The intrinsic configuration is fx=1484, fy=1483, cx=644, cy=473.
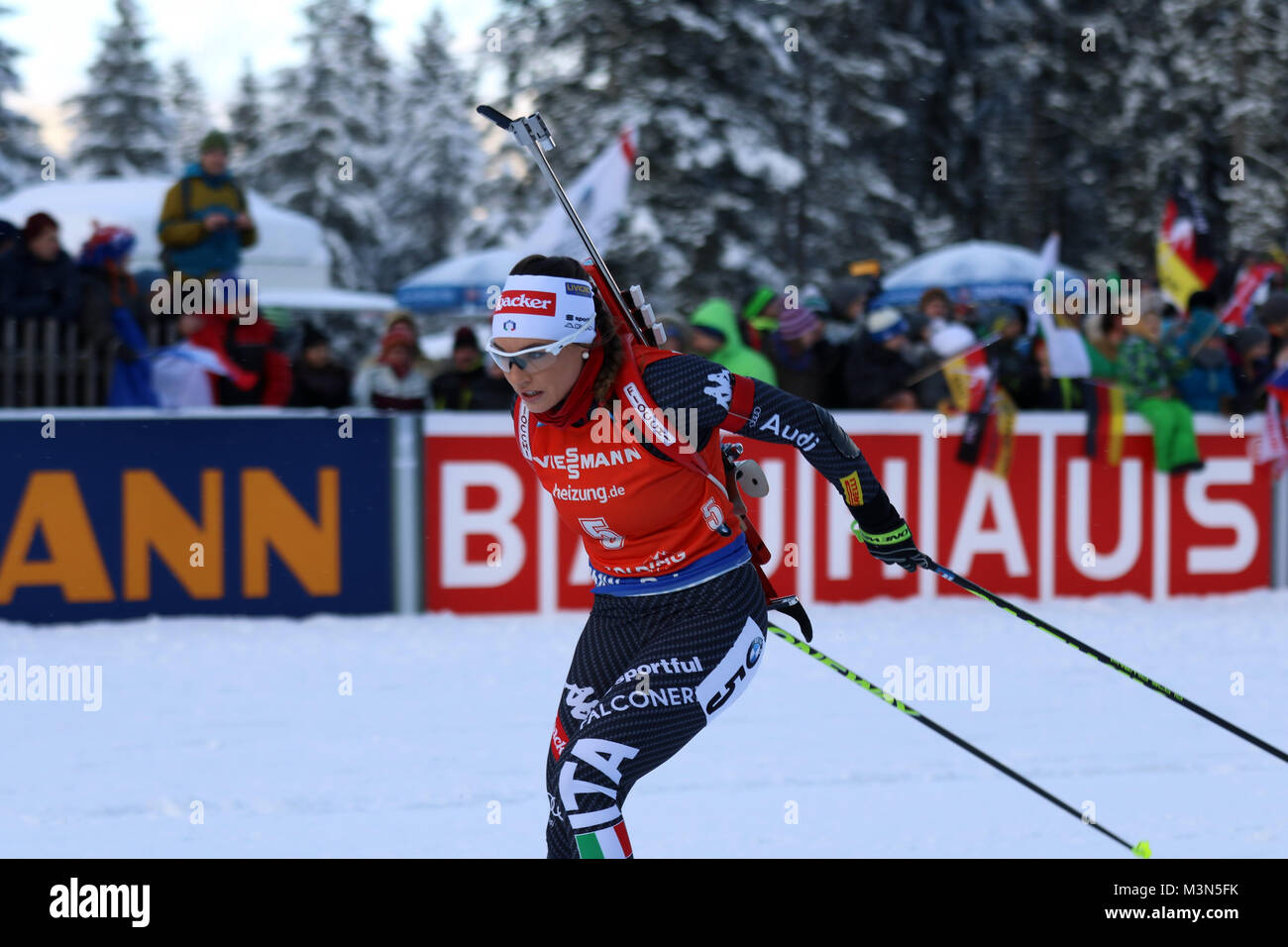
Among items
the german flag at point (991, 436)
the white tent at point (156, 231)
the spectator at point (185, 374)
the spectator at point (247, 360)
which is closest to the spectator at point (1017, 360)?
the german flag at point (991, 436)

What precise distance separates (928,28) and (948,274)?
14330mm

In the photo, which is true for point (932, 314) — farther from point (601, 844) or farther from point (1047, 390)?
point (601, 844)

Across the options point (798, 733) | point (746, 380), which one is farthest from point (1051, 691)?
point (746, 380)

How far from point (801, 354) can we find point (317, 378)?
304 centimetres

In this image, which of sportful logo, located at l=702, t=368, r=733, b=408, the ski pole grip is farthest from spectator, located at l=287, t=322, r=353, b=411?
sportful logo, located at l=702, t=368, r=733, b=408

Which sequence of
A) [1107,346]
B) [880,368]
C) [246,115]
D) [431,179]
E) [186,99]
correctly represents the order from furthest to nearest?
[186,99] < [246,115] < [431,179] < [1107,346] < [880,368]

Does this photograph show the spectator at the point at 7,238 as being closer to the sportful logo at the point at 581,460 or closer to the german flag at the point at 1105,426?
the sportful logo at the point at 581,460

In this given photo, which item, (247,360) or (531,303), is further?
(247,360)

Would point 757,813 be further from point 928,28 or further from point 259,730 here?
point 928,28

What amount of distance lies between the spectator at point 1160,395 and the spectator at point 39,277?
6.52 meters

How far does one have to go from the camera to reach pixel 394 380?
9.21m

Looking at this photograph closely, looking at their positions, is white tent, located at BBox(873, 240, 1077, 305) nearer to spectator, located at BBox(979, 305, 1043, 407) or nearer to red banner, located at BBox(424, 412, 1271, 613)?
spectator, located at BBox(979, 305, 1043, 407)

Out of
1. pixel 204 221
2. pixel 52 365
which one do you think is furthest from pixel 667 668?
pixel 204 221
